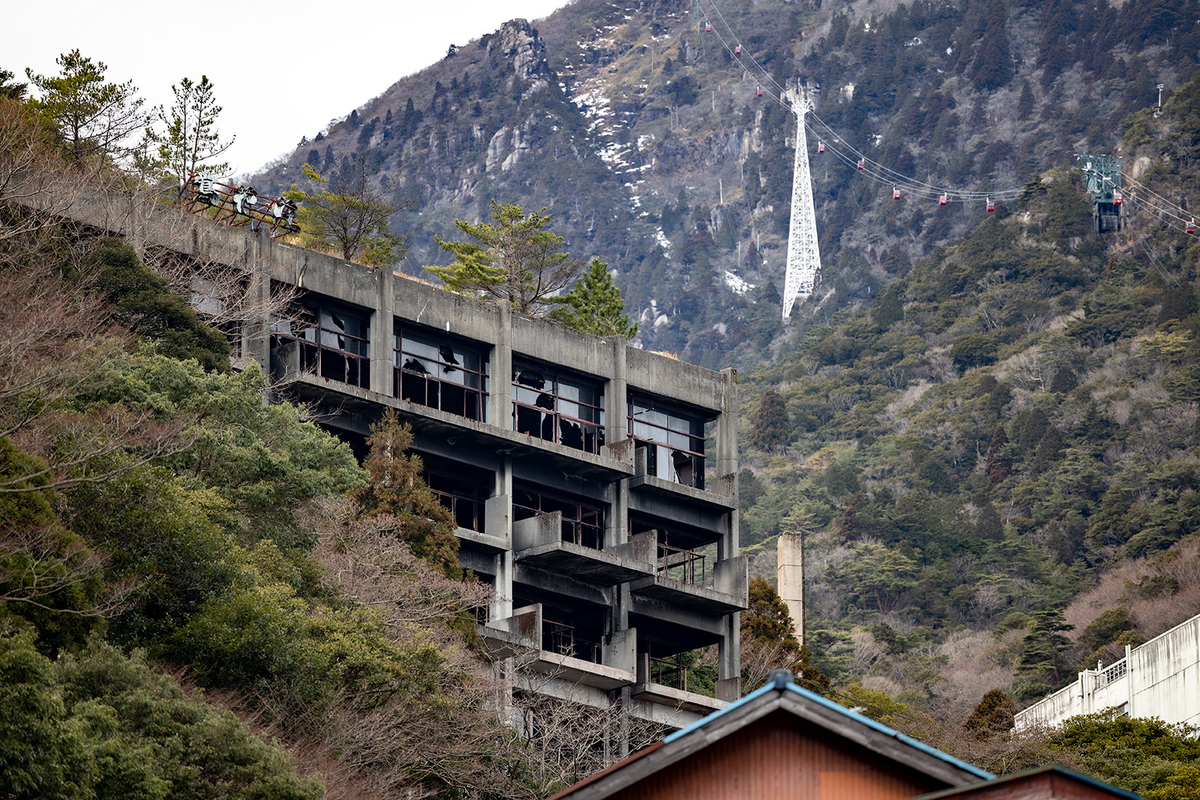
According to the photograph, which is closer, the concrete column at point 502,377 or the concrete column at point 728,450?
the concrete column at point 502,377

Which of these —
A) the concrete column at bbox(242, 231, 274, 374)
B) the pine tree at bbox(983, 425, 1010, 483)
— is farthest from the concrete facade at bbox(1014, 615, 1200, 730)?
the pine tree at bbox(983, 425, 1010, 483)

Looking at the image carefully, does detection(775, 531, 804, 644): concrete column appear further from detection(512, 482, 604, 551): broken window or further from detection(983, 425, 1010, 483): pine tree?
detection(983, 425, 1010, 483): pine tree

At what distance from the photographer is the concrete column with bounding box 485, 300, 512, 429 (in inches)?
2355

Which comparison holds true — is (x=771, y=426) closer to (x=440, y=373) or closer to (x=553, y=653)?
(x=440, y=373)

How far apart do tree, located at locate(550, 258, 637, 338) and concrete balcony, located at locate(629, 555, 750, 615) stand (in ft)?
33.4

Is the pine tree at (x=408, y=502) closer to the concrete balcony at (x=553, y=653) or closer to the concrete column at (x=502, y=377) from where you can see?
the concrete balcony at (x=553, y=653)

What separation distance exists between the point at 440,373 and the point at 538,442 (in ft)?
13.6

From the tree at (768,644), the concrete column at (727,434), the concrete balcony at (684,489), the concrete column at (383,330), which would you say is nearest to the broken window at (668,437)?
the concrete balcony at (684,489)

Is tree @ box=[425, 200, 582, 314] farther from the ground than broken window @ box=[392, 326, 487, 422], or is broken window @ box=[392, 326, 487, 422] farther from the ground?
tree @ box=[425, 200, 582, 314]

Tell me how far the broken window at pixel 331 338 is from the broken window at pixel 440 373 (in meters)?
1.15

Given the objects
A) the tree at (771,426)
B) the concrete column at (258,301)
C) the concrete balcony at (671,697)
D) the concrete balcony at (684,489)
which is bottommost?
the concrete balcony at (671,697)

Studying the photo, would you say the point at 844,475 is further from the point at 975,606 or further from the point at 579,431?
the point at 579,431

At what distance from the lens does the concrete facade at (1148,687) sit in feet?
194

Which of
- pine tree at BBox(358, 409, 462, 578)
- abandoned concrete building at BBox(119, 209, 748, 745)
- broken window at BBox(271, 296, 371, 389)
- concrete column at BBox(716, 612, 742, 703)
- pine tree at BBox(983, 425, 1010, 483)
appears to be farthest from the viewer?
pine tree at BBox(983, 425, 1010, 483)
